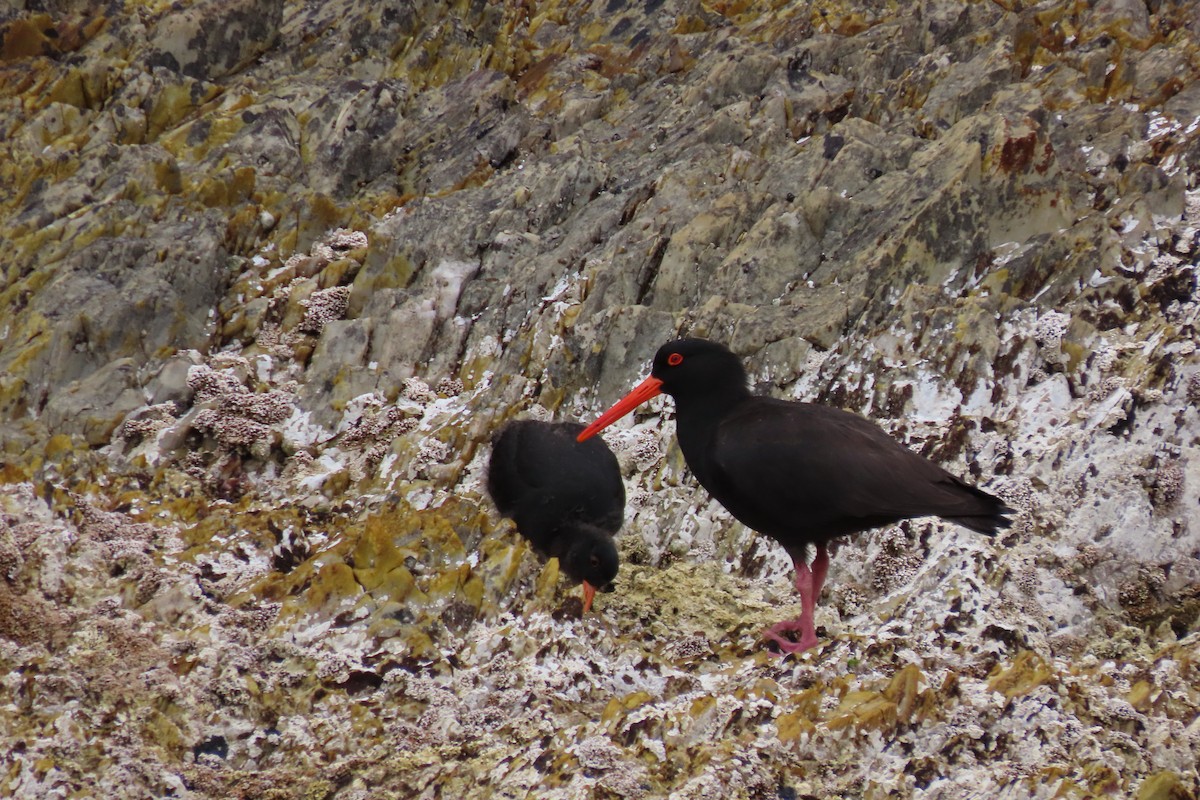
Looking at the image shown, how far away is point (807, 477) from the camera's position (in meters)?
9.53

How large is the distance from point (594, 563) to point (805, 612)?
251cm

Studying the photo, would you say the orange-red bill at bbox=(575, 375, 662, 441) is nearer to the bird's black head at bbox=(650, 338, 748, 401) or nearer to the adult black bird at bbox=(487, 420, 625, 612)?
the bird's black head at bbox=(650, 338, 748, 401)

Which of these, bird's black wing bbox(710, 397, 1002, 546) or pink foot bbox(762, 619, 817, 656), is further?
pink foot bbox(762, 619, 817, 656)

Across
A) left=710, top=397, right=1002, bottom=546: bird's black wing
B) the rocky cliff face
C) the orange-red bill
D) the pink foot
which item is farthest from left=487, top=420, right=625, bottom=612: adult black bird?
left=710, top=397, right=1002, bottom=546: bird's black wing

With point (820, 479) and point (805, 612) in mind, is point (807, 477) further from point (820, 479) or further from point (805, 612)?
point (805, 612)

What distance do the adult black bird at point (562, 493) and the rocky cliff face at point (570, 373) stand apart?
0.37 metres

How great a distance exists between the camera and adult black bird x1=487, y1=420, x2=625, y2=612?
11680 mm

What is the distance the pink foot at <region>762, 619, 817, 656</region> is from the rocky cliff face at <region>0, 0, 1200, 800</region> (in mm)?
230

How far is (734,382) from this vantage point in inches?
424

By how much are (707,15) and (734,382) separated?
18.0m

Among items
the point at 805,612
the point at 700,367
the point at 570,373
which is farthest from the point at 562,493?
the point at 805,612

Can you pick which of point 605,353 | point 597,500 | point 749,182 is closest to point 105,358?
point 605,353

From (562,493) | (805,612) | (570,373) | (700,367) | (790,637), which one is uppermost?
(700,367)

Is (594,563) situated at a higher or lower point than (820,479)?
lower
